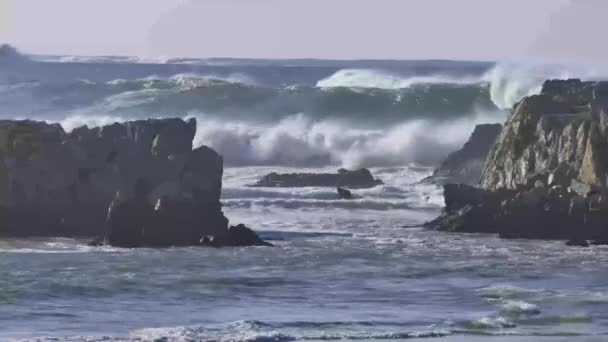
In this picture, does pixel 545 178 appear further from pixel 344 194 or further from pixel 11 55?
pixel 11 55

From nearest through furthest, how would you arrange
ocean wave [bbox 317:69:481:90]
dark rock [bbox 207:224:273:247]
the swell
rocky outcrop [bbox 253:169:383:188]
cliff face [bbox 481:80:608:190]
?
1. dark rock [bbox 207:224:273:247]
2. cliff face [bbox 481:80:608:190]
3. rocky outcrop [bbox 253:169:383:188]
4. the swell
5. ocean wave [bbox 317:69:481:90]

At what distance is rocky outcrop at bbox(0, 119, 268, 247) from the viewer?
34.6 metres

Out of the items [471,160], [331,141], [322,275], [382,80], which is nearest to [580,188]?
[322,275]

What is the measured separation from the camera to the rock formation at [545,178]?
117 ft

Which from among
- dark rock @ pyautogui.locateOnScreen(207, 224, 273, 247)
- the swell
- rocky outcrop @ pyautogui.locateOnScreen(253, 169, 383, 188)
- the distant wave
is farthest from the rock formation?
the distant wave

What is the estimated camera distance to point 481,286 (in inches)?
1187

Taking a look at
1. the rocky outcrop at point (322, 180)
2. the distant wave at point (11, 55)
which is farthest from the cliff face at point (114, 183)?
the distant wave at point (11, 55)

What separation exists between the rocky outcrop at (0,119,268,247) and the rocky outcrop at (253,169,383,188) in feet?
36.3

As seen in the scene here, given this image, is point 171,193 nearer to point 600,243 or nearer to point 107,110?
point 600,243

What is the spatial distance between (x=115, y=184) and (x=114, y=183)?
41 mm

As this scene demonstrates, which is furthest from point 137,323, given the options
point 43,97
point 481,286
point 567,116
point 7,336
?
point 43,97

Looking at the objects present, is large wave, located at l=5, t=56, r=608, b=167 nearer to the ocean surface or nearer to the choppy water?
the ocean surface

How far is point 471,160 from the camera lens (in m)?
47.3

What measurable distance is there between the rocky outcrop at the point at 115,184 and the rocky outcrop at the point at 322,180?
1107 cm
